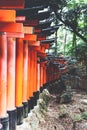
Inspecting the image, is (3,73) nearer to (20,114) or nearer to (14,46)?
(14,46)

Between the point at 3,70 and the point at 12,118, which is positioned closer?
the point at 3,70

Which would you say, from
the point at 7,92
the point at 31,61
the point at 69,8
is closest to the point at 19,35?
the point at 7,92

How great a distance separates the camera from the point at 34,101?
8.91m

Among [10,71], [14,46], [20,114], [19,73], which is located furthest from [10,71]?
[20,114]

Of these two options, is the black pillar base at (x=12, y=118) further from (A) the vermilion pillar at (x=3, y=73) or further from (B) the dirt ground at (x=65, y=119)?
(B) the dirt ground at (x=65, y=119)

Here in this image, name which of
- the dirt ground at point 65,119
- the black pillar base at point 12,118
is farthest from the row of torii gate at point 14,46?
the dirt ground at point 65,119

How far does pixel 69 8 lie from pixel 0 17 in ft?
31.9

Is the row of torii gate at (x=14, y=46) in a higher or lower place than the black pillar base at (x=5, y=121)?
higher

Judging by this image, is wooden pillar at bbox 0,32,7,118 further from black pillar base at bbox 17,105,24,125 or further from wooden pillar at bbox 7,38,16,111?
black pillar base at bbox 17,105,24,125

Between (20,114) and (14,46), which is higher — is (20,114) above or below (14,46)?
below

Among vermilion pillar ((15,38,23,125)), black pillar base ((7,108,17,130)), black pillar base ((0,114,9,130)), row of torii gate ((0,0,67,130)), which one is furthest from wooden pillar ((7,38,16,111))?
vermilion pillar ((15,38,23,125))

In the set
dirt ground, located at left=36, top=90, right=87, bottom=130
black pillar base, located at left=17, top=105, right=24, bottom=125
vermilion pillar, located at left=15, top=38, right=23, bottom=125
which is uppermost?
vermilion pillar, located at left=15, top=38, right=23, bottom=125

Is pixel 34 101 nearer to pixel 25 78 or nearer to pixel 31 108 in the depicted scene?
pixel 31 108

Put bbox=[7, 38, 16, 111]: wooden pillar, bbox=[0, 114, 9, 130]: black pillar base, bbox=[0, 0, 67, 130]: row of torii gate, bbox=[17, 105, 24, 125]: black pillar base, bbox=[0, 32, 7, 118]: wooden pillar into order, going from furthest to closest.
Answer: bbox=[17, 105, 24, 125]: black pillar base, bbox=[7, 38, 16, 111]: wooden pillar, bbox=[0, 114, 9, 130]: black pillar base, bbox=[0, 32, 7, 118]: wooden pillar, bbox=[0, 0, 67, 130]: row of torii gate
